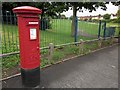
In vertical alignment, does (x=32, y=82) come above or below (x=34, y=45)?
below

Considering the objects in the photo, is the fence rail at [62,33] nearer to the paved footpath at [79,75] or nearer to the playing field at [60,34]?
the playing field at [60,34]

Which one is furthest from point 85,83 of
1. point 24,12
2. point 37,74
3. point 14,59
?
point 14,59

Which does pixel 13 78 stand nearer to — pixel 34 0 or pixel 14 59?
pixel 14 59

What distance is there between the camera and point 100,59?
20.2 feet

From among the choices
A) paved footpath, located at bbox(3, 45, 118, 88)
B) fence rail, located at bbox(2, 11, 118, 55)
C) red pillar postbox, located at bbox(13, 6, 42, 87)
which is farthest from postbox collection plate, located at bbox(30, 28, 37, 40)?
fence rail, located at bbox(2, 11, 118, 55)

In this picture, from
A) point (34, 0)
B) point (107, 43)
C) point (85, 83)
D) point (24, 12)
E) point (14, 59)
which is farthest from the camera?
point (34, 0)

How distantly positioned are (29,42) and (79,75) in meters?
1.86

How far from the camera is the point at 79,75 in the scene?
4379mm

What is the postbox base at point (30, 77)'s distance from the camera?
343 centimetres

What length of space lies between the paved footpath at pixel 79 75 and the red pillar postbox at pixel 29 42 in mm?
362

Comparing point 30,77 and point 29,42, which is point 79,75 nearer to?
point 30,77

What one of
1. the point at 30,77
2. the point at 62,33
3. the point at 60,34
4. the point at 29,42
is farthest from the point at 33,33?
the point at 62,33

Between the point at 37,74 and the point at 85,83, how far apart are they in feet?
4.06

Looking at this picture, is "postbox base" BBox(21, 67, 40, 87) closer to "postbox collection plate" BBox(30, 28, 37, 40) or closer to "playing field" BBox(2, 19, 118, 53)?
"postbox collection plate" BBox(30, 28, 37, 40)
